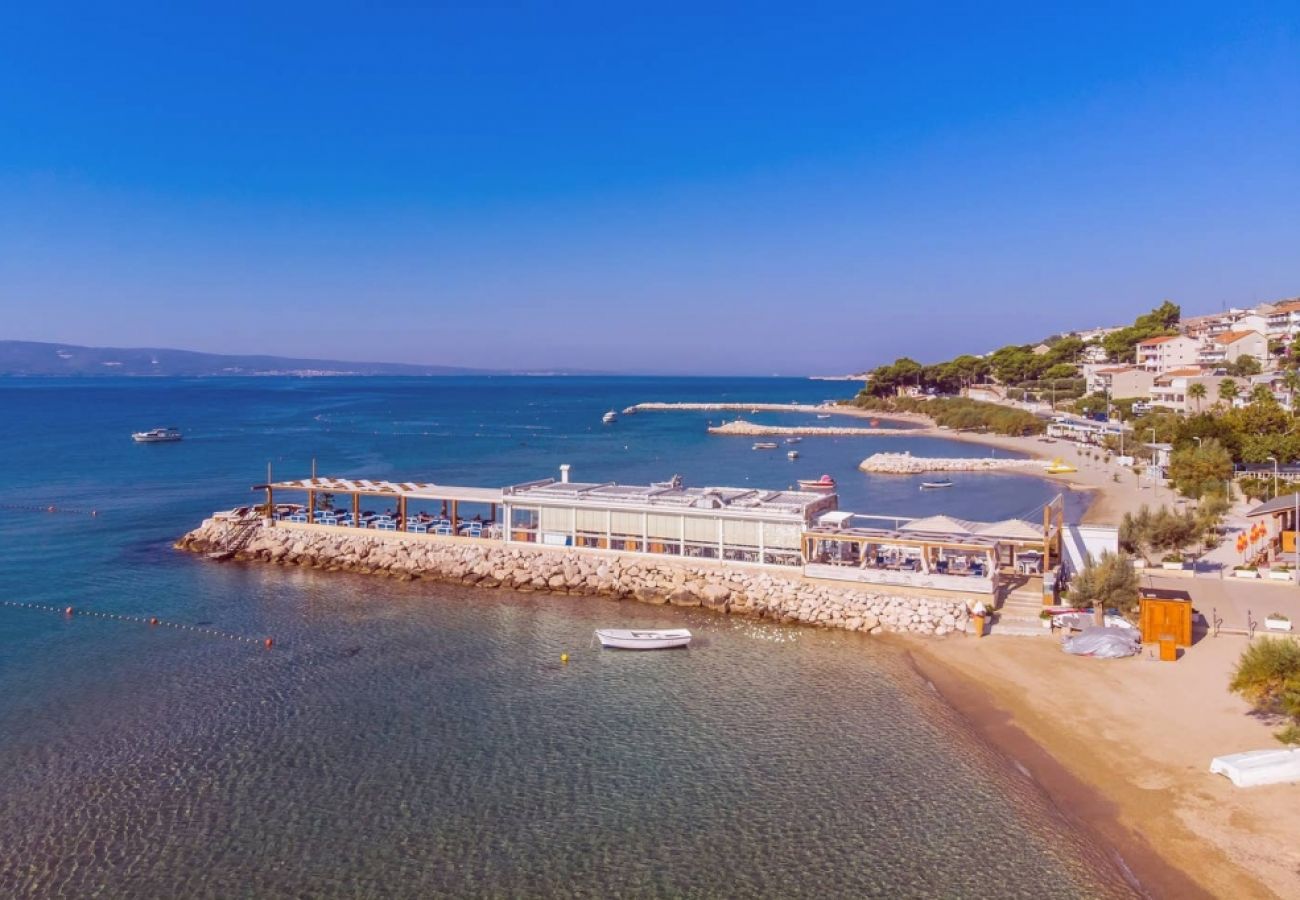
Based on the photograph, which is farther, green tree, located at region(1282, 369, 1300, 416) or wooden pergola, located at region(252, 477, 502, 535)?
green tree, located at region(1282, 369, 1300, 416)

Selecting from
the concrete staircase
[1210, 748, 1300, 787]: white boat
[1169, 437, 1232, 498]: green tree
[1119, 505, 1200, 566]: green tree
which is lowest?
the concrete staircase

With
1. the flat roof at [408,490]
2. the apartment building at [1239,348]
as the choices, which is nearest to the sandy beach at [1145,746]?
the flat roof at [408,490]

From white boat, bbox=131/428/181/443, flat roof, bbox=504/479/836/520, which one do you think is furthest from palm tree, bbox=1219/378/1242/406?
white boat, bbox=131/428/181/443

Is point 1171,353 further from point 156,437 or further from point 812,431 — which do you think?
point 156,437

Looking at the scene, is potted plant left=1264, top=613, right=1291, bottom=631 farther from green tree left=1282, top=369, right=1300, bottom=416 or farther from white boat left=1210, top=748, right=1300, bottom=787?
green tree left=1282, top=369, right=1300, bottom=416

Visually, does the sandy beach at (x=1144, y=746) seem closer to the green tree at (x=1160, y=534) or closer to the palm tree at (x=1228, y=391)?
the green tree at (x=1160, y=534)

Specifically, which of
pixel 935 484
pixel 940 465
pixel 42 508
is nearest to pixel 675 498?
pixel 935 484
